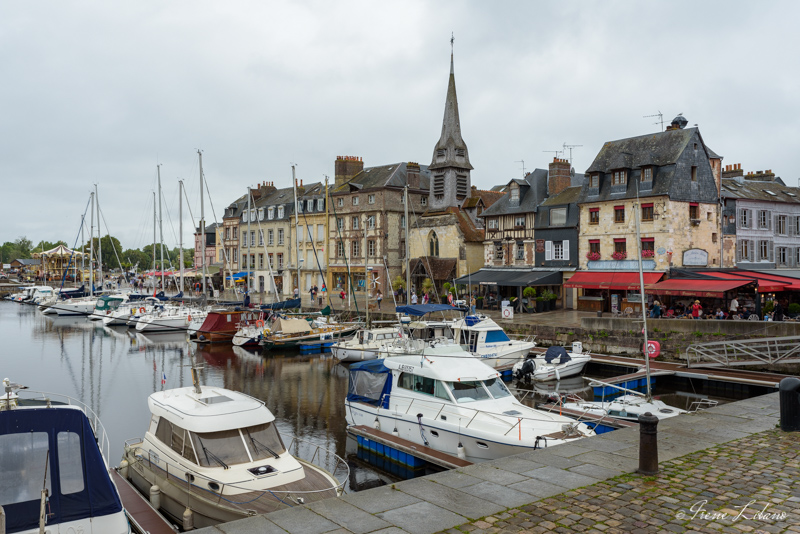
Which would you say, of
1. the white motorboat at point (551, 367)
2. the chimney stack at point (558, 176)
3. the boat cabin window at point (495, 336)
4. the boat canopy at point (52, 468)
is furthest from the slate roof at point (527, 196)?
the boat canopy at point (52, 468)

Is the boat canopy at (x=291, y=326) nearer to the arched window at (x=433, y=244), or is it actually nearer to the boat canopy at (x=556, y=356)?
the arched window at (x=433, y=244)

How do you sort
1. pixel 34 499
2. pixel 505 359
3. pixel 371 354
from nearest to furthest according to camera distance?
pixel 34 499 < pixel 505 359 < pixel 371 354

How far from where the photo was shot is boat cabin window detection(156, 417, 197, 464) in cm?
1141

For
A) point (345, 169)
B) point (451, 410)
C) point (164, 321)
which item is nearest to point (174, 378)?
point (164, 321)

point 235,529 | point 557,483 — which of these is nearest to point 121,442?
point 235,529

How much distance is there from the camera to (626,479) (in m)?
8.38

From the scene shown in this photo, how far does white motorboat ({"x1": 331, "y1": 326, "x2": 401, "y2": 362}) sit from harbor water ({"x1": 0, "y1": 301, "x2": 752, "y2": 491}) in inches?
30.6

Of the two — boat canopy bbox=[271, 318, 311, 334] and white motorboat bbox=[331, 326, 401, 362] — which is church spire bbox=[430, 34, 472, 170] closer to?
boat canopy bbox=[271, 318, 311, 334]

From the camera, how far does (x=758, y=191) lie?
37.3m

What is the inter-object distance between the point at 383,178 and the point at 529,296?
62.0ft

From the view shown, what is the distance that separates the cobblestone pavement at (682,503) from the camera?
685 centimetres

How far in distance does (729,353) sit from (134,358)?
28.8 meters

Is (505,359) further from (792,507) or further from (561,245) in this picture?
(792,507)

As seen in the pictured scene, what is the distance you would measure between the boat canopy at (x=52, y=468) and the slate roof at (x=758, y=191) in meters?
35.2
